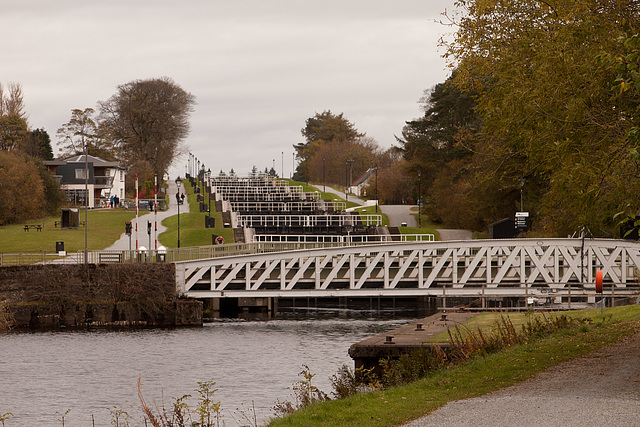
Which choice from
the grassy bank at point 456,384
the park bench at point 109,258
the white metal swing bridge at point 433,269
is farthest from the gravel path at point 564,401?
the park bench at point 109,258

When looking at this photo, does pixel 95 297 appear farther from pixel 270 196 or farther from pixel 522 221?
pixel 270 196

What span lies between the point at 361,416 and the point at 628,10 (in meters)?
11.7

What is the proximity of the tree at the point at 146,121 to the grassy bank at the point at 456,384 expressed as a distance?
349ft

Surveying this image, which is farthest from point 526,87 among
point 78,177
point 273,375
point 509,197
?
point 78,177

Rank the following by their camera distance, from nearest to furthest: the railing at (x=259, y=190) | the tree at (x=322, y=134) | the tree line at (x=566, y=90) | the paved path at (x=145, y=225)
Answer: the tree line at (x=566, y=90), the paved path at (x=145, y=225), the railing at (x=259, y=190), the tree at (x=322, y=134)

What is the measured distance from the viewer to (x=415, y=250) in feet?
171

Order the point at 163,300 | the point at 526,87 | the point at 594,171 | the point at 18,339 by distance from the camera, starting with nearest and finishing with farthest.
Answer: the point at 594,171, the point at 526,87, the point at 18,339, the point at 163,300

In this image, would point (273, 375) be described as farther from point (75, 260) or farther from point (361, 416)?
point (75, 260)

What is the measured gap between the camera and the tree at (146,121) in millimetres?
124812

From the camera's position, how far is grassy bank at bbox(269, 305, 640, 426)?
46.0 ft

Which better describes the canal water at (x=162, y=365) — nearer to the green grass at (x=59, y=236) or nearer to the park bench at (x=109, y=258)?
the park bench at (x=109, y=258)

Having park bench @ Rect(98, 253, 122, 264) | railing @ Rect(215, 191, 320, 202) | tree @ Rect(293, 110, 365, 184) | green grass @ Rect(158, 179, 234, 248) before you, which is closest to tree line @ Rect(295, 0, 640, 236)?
park bench @ Rect(98, 253, 122, 264)

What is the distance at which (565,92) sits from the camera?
66.9 ft

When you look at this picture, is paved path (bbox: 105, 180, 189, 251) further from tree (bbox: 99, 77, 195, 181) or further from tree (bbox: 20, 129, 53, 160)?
tree (bbox: 20, 129, 53, 160)
